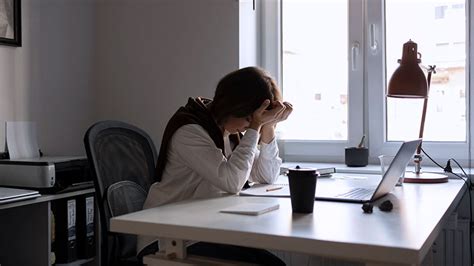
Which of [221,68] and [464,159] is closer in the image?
[464,159]

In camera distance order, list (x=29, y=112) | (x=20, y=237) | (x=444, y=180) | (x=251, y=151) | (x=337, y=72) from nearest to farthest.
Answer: (x=251, y=151) < (x=444, y=180) < (x=20, y=237) < (x=29, y=112) < (x=337, y=72)

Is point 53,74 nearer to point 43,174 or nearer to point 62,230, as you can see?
point 43,174

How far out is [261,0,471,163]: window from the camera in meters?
2.58

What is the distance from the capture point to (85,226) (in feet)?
7.95

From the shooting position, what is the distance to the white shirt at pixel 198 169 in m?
1.67

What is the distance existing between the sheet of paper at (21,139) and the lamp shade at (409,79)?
1.69 m

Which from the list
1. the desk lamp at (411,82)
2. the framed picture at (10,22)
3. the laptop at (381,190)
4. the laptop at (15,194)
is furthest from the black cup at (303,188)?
the framed picture at (10,22)

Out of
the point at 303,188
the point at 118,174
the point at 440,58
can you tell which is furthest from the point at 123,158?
the point at 440,58

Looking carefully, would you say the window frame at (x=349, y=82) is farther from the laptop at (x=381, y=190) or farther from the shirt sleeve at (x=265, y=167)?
the laptop at (x=381, y=190)

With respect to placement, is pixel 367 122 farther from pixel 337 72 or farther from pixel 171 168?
pixel 171 168

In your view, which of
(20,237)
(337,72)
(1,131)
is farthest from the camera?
(337,72)

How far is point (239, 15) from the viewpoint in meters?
2.71

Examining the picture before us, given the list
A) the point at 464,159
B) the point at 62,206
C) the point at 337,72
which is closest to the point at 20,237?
the point at 62,206

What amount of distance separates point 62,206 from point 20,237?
8.3 inches
